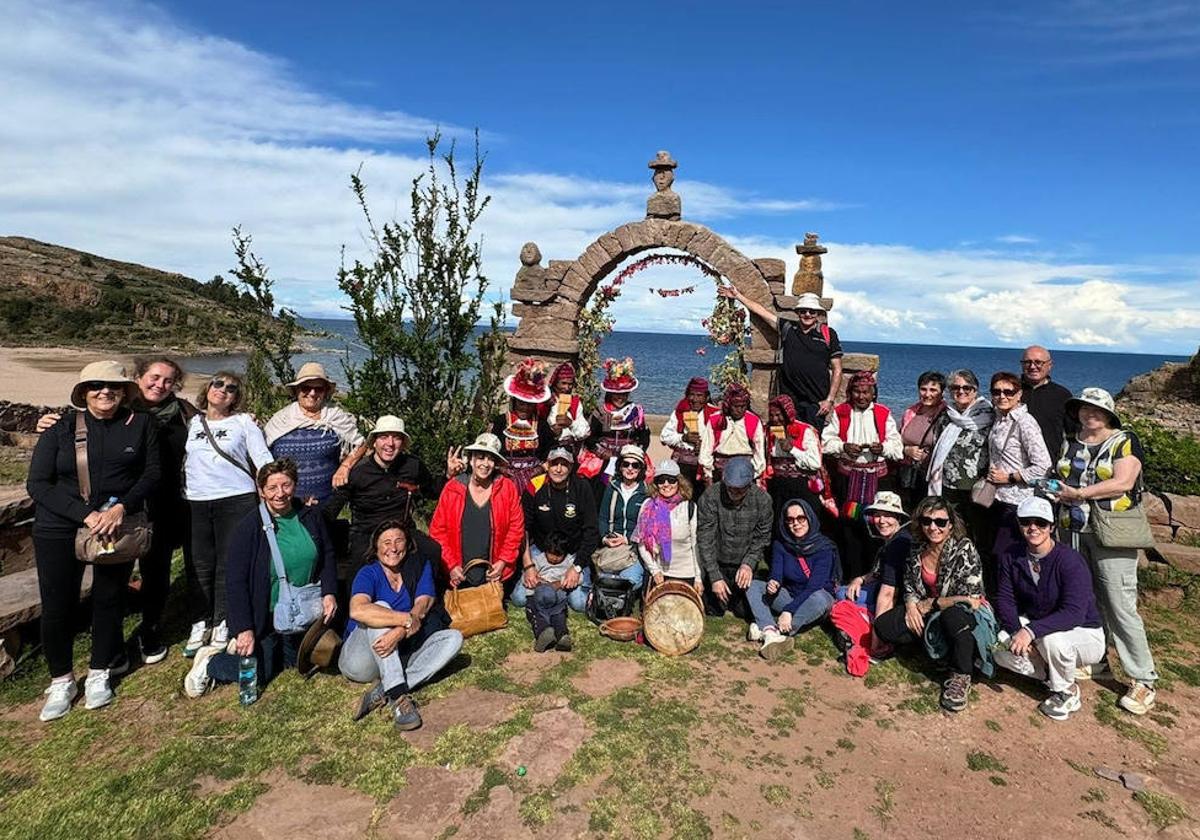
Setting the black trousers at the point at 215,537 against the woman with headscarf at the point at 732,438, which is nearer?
the black trousers at the point at 215,537

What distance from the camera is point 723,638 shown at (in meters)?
5.32

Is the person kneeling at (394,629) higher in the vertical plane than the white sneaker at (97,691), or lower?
higher

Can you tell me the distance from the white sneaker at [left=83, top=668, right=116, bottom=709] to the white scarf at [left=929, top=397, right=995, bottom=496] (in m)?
6.23

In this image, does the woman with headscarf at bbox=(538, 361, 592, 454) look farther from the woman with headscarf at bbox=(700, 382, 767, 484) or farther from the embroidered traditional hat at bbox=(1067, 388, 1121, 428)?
the embroidered traditional hat at bbox=(1067, 388, 1121, 428)

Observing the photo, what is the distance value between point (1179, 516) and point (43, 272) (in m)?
75.3

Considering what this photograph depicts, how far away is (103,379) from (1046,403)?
667cm

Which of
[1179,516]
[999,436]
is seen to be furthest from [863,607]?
[1179,516]

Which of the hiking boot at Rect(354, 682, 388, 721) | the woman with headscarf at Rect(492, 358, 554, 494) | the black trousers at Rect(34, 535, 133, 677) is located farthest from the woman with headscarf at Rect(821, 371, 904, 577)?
the black trousers at Rect(34, 535, 133, 677)

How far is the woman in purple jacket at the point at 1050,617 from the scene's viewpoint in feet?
14.0

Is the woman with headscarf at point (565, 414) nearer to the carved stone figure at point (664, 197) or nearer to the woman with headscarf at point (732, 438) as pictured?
the woman with headscarf at point (732, 438)

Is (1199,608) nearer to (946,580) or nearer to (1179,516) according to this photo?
(1179,516)

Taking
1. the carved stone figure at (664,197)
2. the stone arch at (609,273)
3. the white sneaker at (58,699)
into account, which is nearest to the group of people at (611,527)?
the white sneaker at (58,699)

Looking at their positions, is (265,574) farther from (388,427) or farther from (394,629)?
(388,427)

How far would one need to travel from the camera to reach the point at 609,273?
Result: 8734mm
